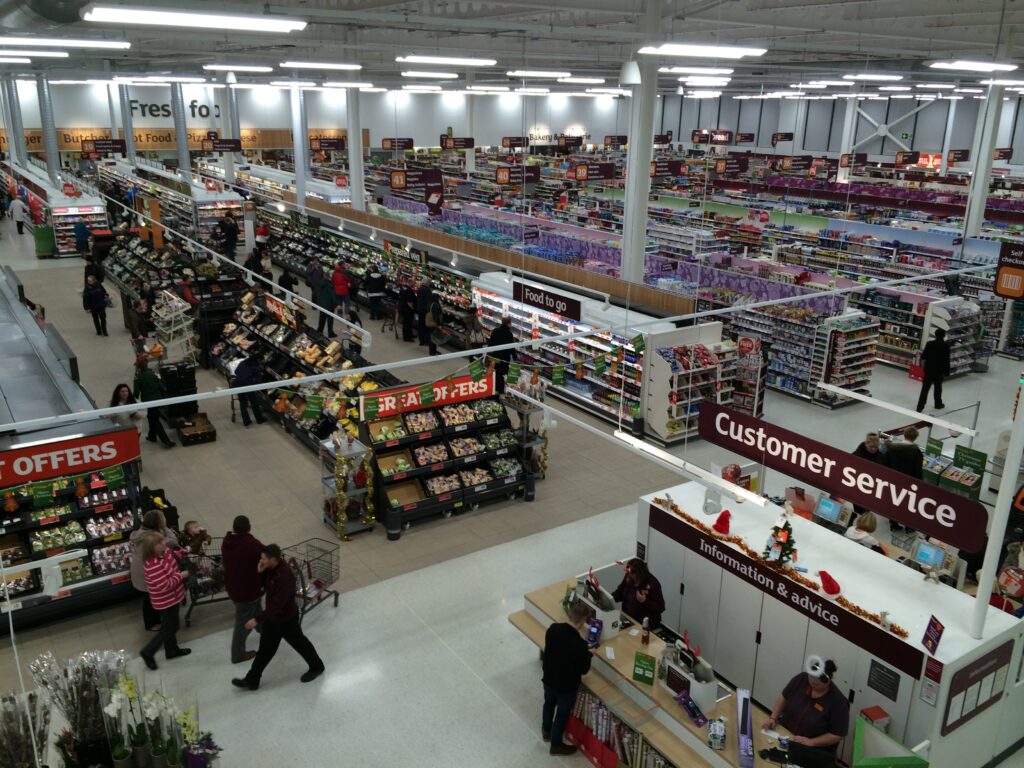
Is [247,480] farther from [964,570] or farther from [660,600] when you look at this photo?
[964,570]

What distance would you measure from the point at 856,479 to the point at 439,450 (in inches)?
207

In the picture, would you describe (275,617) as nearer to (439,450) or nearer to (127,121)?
(439,450)

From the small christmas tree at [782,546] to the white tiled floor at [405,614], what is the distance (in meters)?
2.32

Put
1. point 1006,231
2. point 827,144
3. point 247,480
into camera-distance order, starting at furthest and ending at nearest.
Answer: point 827,144, point 1006,231, point 247,480

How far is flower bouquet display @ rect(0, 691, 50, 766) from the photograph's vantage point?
4477mm

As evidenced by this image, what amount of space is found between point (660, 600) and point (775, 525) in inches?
49.0

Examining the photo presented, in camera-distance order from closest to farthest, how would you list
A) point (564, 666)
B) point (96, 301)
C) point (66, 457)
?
point (564, 666) → point (66, 457) → point (96, 301)

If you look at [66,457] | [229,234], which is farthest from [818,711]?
[229,234]

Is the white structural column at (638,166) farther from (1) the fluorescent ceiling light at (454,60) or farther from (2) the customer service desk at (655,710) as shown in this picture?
(2) the customer service desk at (655,710)

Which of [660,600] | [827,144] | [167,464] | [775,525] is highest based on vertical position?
[827,144]

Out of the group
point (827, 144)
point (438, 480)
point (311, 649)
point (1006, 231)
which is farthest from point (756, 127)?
point (311, 649)

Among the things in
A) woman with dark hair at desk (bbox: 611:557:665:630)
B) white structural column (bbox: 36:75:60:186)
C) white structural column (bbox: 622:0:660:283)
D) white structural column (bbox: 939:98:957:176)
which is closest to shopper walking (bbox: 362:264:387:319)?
white structural column (bbox: 622:0:660:283)

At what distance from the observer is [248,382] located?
39.5 feet

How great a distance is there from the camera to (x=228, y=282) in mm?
16469
